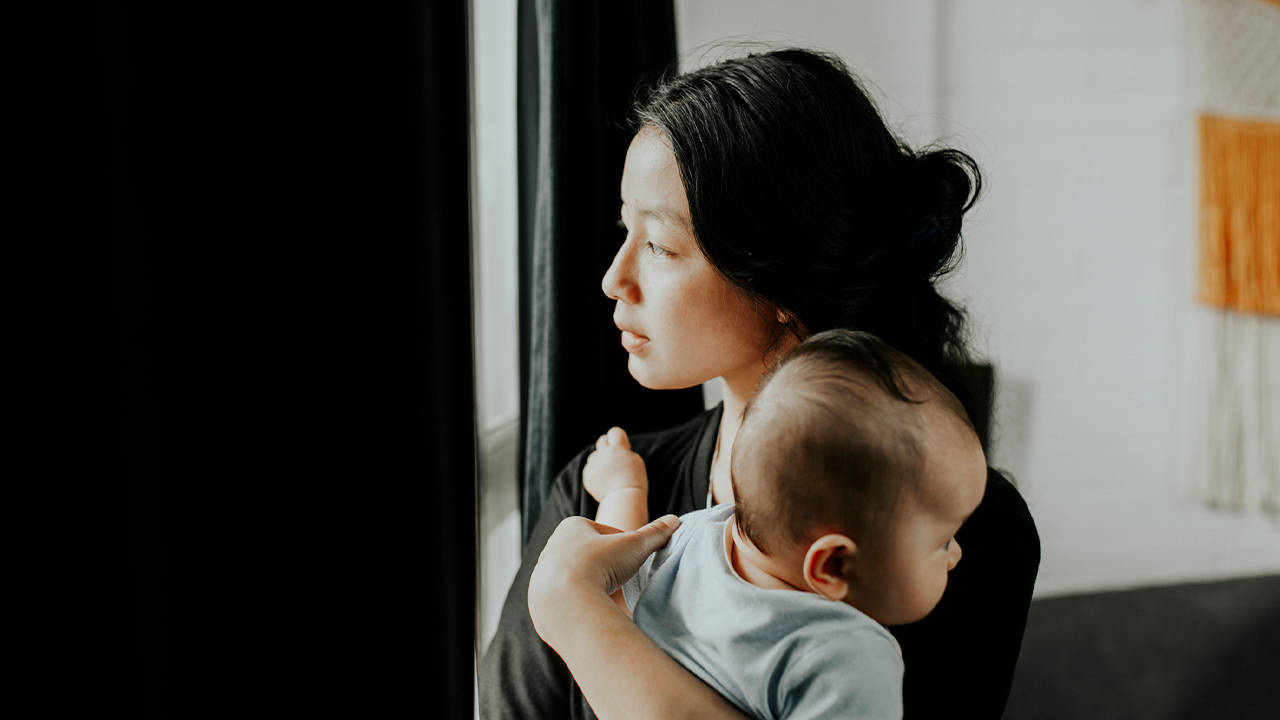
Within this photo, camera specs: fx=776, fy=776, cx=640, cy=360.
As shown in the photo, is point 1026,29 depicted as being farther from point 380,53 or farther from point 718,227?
point 380,53

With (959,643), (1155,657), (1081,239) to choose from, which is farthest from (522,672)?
(1081,239)

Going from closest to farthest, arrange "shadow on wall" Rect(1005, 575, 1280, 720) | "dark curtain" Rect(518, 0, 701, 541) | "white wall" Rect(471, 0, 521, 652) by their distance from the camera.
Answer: "dark curtain" Rect(518, 0, 701, 541) → "shadow on wall" Rect(1005, 575, 1280, 720) → "white wall" Rect(471, 0, 521, 652)

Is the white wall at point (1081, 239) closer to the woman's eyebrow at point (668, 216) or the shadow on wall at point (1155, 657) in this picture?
the shadow on wall at point (1155, 657)

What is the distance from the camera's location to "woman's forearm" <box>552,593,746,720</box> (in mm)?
555

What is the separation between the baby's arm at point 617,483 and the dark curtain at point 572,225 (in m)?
0.26

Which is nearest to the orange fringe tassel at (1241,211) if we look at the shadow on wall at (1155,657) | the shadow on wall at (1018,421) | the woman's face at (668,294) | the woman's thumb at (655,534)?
the shadow on wall at (1018,421)

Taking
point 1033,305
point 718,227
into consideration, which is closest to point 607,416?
point 718,227

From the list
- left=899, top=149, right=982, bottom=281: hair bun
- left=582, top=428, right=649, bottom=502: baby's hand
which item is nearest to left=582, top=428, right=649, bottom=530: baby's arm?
left=582, top=428, right=649, bottom=502: baby's hand

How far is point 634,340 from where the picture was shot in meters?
0.78

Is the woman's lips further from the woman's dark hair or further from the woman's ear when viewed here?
the woman's ear

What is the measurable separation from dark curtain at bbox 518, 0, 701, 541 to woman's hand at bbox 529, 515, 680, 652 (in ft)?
1.44

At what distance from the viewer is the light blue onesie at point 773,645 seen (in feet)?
1.76

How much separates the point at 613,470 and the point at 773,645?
29cm

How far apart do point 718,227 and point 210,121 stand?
51 centimetres
